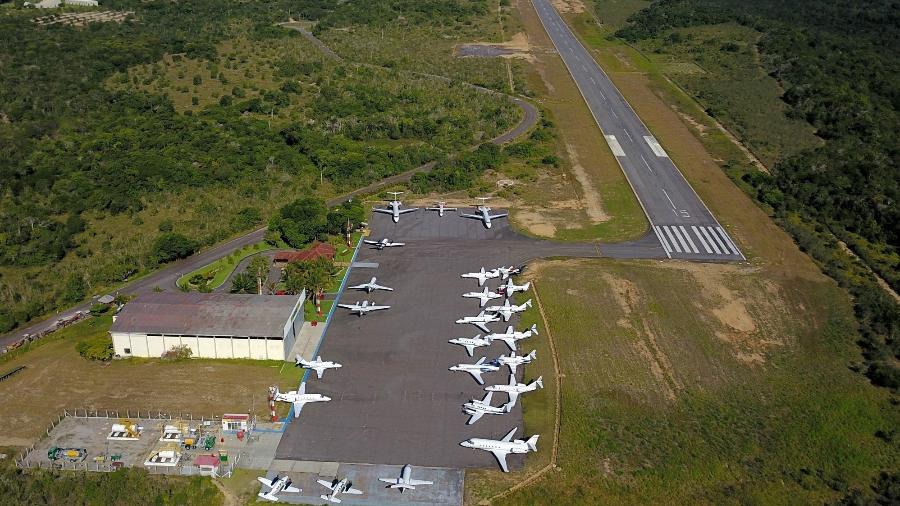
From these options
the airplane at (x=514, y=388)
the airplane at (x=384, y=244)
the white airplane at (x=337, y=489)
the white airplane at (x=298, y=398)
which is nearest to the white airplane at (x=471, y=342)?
the airplane at (x=514, y=388)

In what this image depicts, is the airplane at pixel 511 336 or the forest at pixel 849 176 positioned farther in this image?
the forest at pixel 849 176

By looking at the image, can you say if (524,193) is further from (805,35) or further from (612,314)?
(805,35)

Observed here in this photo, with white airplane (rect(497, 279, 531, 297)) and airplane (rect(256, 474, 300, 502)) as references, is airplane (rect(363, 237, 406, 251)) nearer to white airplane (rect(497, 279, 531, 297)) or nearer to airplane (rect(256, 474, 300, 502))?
white airplane (rect(497, 279, 531, 297))

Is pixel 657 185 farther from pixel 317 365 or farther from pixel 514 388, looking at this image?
pixel 317 365

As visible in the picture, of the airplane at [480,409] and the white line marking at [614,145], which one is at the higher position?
the white line marking at [614,145]

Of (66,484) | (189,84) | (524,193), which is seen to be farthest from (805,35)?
(66,484)

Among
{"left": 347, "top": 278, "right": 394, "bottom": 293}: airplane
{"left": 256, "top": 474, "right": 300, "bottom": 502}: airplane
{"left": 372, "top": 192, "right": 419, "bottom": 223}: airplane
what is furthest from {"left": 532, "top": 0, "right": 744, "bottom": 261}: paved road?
{"left": 256, "top": 474, "right": 300, "bottom": 502}: airplane

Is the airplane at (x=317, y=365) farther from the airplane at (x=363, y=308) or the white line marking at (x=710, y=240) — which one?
the white line marking at (x=710, y=240)

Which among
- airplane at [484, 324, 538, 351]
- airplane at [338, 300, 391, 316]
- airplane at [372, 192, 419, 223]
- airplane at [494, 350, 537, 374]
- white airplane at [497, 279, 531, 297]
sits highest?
airplane at [372, 192, 419, 223]
